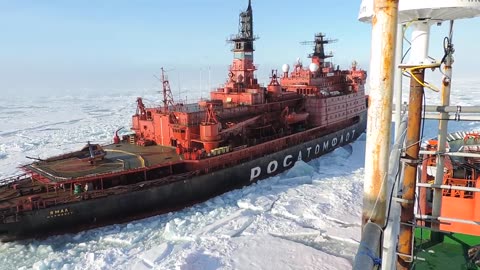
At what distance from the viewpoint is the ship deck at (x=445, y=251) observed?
7.45 metres

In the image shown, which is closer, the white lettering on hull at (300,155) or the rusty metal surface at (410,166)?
the rusty metal surface at (410,166)

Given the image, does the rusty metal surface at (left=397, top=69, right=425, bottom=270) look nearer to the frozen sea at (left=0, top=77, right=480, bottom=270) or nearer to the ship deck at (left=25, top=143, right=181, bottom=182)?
the frozen sea at (left=0, top=77, right=480, bottom=270)

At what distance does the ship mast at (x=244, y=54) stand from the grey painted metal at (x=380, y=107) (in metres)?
20.2

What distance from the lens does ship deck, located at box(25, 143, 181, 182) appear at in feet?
45.5

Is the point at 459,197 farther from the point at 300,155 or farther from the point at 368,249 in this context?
the point at 300,155

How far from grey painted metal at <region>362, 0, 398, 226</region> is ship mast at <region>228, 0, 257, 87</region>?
20.2 metres

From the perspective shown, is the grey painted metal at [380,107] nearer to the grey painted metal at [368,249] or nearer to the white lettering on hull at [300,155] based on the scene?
the grey painted metal at [368,249]

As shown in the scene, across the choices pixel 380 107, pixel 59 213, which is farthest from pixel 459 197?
pixel 59 213

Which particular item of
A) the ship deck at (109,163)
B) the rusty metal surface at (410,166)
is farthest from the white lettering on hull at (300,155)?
the rusty metal surface at (410,166)

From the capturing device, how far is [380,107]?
2846mm

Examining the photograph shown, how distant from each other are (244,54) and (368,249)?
2238 centimetres

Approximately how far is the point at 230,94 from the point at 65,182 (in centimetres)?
1136

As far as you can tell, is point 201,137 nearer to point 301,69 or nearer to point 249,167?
point 249,167

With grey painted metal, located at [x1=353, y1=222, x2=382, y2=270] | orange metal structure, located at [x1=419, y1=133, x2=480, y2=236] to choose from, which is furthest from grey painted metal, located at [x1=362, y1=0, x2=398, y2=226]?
orange metal structure, located at [x1=419, y1=133, x2=480, y2=236]
